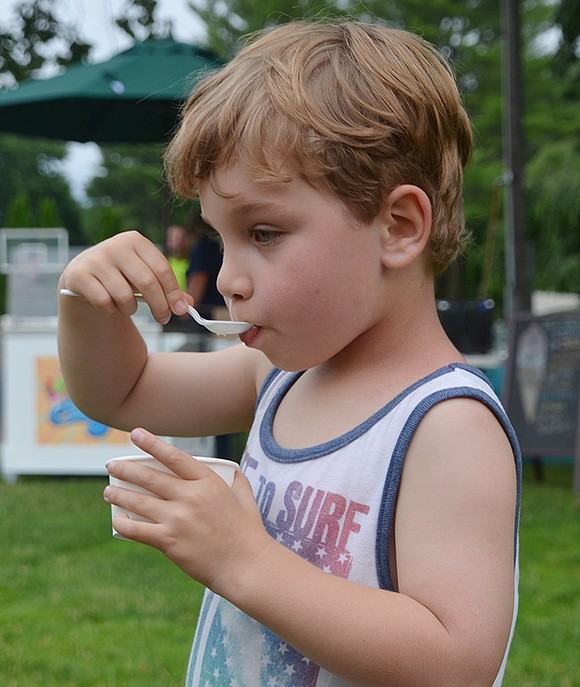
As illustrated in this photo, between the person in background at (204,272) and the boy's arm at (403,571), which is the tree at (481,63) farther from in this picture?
the boy's arm at (403,571)

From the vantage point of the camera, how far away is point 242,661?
1129 millimetres

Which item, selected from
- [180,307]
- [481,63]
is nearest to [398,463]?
[180,307]

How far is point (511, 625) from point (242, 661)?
12.2 inches

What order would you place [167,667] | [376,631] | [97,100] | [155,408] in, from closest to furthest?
1. [376,631]
2. [155,408]
3. [167,667]
4. [97,100]

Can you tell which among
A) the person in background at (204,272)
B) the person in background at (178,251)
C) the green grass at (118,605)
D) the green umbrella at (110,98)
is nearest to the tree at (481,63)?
the person in background at (178,251)

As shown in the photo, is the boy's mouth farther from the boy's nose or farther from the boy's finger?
the boy's finger

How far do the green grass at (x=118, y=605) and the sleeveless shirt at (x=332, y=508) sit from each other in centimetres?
191

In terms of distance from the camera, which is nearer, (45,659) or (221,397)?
(221,397)

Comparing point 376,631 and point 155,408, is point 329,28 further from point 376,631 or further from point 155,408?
point 376,631

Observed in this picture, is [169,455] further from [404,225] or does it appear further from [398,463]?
[404,225]

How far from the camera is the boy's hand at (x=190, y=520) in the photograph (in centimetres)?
96

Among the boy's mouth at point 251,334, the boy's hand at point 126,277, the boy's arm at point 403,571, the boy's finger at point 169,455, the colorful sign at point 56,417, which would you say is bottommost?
the colorful sign at point 56,417

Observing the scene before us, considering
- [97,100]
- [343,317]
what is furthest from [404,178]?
[97,100]

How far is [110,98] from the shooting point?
19.7ft
